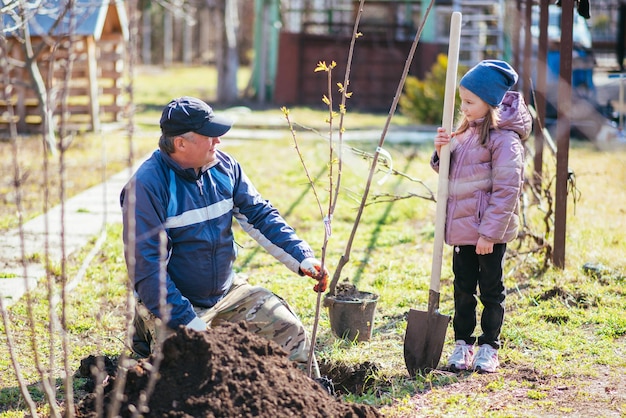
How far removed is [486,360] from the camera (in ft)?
13.3

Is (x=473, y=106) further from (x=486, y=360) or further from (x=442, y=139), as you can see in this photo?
(x=486, y=360)

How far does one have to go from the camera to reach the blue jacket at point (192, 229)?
344cm

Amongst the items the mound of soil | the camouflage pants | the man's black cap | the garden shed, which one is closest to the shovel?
the camouflage pants

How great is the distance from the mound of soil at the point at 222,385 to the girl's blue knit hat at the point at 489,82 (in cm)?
168

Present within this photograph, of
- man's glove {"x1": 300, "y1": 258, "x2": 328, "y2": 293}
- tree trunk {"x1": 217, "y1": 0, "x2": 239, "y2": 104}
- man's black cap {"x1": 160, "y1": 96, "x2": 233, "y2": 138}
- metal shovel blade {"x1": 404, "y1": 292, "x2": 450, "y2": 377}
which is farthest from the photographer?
tree trunk {"x1": 217, "y1": 0, "x2": 239, "y2": 104}

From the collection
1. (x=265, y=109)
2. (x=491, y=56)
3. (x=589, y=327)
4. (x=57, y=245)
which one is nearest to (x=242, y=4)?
(x=265, y=109)

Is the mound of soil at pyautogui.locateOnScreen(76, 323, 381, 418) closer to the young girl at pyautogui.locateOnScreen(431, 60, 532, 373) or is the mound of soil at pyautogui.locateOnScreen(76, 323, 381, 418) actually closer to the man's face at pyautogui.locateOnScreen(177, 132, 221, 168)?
the man's face at pyautogui.locateOnScreen(177, 132, 221, 168)

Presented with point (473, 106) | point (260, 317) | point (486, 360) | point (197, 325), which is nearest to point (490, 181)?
point (473, 106)

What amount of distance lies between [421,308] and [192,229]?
198 cm

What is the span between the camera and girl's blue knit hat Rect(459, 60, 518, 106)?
3.92 meters

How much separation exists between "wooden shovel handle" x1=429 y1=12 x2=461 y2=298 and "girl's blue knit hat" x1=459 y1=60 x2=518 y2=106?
9 centimetres

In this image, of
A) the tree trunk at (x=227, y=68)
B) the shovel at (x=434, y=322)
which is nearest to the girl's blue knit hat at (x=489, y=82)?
the shovel at (x=434, y=322)

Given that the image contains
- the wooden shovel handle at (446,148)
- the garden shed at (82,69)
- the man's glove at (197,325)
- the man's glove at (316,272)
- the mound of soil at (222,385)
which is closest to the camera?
the mound of soil at (222,385)

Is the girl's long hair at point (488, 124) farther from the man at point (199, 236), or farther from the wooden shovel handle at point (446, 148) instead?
the man at point (199, 236)
